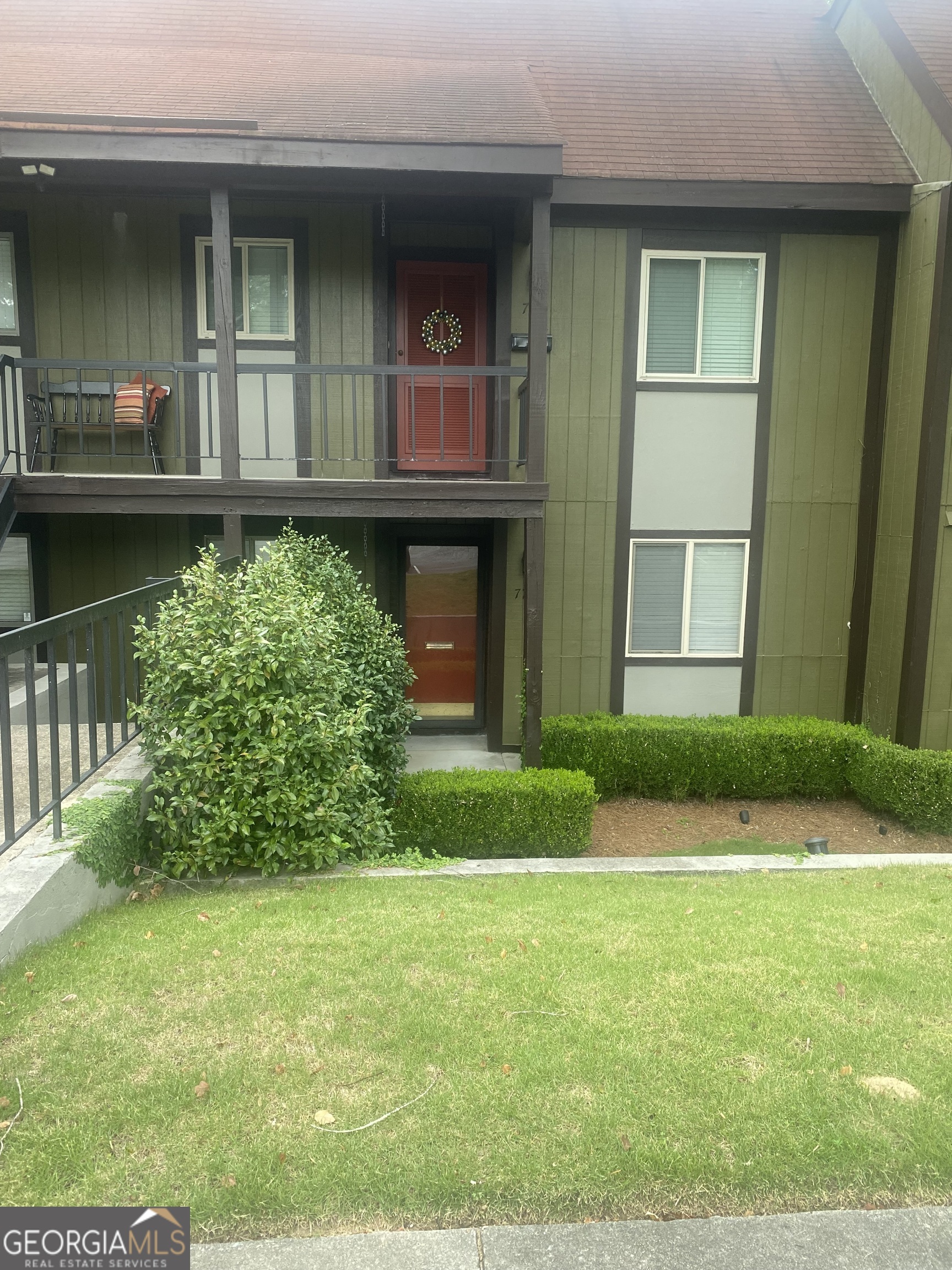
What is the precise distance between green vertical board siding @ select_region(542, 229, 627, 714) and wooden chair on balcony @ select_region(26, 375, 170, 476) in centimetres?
388

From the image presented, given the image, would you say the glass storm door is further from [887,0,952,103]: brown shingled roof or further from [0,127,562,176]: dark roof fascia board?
[887,0,952,103]: brown shingled roof

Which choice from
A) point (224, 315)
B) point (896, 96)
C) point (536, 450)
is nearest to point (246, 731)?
point (536, 450)

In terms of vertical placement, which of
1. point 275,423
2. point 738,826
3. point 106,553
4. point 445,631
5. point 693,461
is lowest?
point 738,826

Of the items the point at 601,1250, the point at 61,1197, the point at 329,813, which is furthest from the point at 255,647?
the point at 601,1250

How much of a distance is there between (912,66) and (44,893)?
10.0 metres

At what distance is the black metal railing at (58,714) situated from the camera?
370 centimetres

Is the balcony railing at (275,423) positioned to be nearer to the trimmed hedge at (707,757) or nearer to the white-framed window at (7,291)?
the white-framed window at (7,291)

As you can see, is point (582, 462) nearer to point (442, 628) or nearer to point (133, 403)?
point (442, 628)

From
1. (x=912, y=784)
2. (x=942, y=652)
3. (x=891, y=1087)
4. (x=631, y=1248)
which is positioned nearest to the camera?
→ (x=631, y=1248)

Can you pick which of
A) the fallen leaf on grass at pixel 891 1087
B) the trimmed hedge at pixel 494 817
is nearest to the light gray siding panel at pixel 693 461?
the trimmed hedge at pixel 494 817

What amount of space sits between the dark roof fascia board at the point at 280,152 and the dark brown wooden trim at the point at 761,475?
2.91 m

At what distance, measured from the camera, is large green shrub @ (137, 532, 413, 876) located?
4883mm

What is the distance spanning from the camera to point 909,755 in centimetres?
768

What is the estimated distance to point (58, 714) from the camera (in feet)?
16.1
